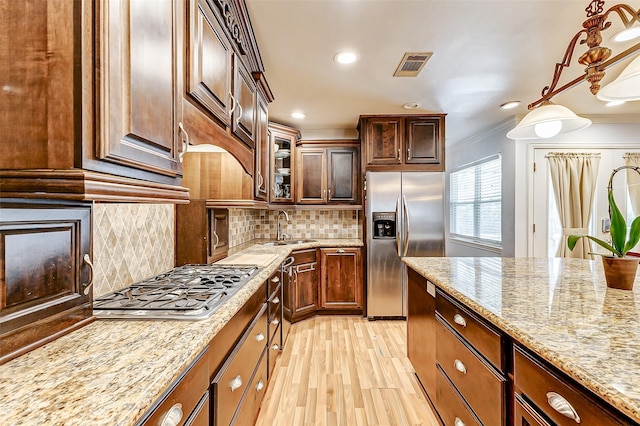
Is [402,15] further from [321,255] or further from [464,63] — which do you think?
[321,255]

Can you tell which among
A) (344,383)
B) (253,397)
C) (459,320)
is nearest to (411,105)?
(459,320)

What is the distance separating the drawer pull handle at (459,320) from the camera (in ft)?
4.37

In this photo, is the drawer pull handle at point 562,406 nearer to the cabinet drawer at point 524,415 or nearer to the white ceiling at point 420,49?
the cabinet drawer at point 524,415

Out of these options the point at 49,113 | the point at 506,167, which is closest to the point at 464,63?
the point at 506,167

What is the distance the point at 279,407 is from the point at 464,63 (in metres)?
2.92

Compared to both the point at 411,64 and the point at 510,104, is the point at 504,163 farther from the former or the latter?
the point at 411,64

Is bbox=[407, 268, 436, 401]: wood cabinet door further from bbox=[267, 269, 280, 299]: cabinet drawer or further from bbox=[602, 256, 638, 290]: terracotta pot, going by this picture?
bbox=[267, 269, 280, 299]: cabinet drawer

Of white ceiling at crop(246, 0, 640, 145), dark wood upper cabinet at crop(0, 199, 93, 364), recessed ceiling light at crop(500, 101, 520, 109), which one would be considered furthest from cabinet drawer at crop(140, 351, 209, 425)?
recessed ceiling light at crop(500, 101, 520, 109)

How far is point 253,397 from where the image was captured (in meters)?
1.61

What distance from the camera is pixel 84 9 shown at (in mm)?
669

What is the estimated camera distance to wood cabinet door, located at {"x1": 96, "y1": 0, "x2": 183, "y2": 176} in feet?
2.34

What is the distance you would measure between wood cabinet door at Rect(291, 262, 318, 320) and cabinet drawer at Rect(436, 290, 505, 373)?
193 centimetres

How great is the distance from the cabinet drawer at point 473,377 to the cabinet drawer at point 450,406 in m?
0.04

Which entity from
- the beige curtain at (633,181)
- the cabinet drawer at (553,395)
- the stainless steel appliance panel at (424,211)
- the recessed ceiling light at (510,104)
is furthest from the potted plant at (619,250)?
the beige curtain at (633,181)
